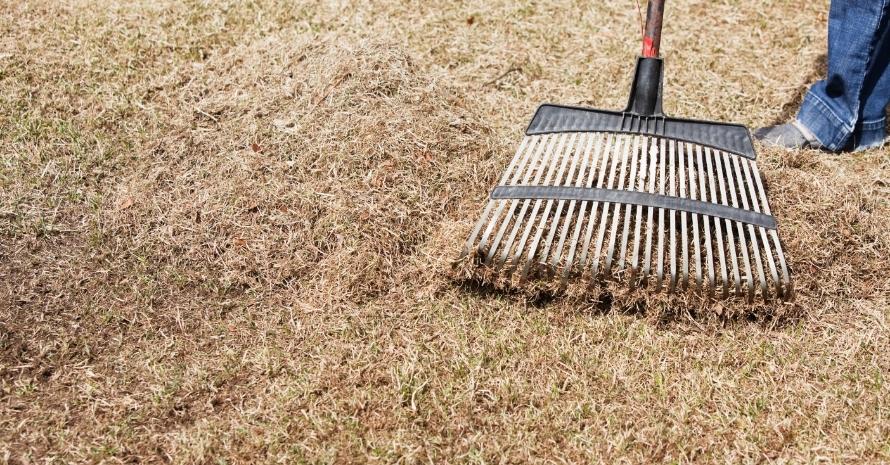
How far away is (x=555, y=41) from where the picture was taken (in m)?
4.54

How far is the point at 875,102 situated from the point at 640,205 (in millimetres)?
1672

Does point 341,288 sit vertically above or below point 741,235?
below

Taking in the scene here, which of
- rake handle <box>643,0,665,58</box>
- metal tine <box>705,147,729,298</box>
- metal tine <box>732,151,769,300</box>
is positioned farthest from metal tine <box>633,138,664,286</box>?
rake handle <box>643,0,665,58</box>

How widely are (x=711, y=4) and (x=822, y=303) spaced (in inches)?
106

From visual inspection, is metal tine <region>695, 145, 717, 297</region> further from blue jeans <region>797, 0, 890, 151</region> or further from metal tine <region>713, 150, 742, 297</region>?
blue jeans <region>797, 0, 890, 151</region>

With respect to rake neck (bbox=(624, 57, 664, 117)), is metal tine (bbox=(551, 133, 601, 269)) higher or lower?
lower

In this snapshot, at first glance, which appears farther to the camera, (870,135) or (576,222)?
(870,135)

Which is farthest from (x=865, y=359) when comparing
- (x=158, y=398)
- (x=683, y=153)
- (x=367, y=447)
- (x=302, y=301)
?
(x=158, y=398)

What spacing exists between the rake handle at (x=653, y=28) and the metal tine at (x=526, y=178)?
0.52 m

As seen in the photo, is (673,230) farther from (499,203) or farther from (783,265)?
(499,203)

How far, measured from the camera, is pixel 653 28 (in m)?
3.12

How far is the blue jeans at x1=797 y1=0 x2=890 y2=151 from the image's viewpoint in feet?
11.2

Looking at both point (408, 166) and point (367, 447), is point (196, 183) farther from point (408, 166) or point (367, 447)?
point (367, 447)

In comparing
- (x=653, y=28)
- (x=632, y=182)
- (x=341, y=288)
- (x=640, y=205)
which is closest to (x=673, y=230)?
(x=640, y=205)
